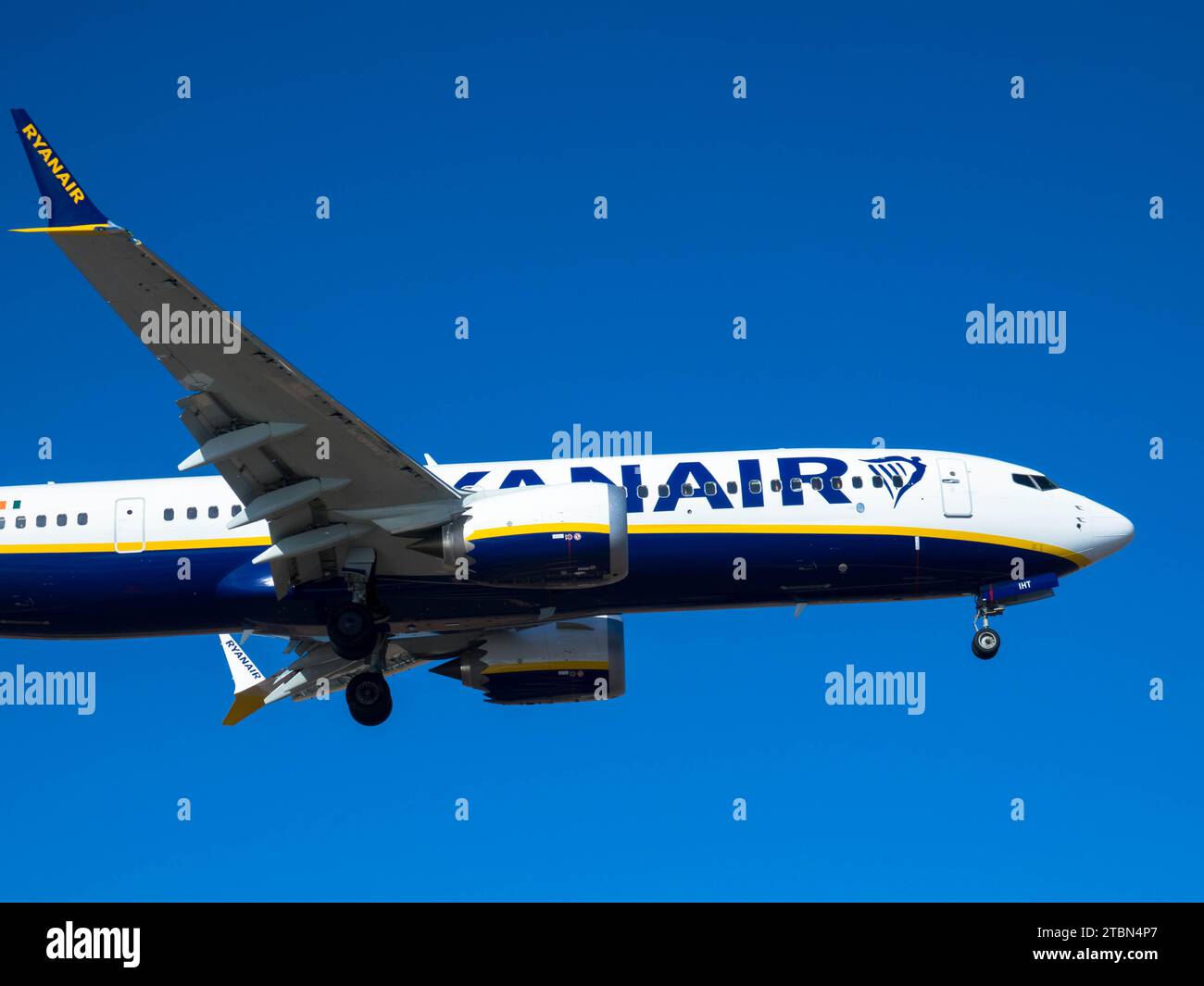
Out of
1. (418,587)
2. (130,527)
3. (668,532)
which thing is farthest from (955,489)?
(130,527)

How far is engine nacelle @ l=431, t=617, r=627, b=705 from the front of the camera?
41.9 m

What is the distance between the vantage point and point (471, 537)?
1404 inches

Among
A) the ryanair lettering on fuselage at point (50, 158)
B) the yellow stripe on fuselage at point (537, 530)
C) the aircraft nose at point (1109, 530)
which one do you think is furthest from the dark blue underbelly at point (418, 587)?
the ryanair lettering on fuselage at point (50, 158)

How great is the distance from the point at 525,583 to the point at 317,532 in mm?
4302

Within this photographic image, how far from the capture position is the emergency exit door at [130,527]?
37469 millimetres

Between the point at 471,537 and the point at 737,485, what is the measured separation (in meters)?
5.70

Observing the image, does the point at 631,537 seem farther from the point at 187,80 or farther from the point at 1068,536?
the point at 187,80

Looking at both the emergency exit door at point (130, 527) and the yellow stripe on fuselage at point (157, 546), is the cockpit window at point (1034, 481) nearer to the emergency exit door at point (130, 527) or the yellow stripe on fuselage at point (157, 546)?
the yellow stripe on fuselage at point (157, 546)

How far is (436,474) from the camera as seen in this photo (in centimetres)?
3788

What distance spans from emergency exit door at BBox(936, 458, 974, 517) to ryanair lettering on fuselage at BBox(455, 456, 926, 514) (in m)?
0.66

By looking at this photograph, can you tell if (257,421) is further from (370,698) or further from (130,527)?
(370,698)

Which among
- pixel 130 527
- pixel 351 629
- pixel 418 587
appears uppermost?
pixel 130 527
